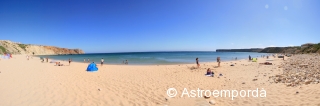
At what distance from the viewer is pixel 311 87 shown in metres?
7.15

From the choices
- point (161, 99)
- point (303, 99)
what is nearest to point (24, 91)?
point (161, 99)

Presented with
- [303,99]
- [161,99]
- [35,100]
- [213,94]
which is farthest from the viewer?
[213,94]

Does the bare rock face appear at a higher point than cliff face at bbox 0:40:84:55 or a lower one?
lower

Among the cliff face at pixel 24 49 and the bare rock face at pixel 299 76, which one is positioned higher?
the cliff face at pixel 24 49

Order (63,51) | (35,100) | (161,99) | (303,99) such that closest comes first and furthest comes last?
(303,99) < (35,100) < (161,99) < (63,51)

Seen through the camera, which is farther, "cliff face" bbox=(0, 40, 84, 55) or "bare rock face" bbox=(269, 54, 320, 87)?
"cliff face" bbox=(0, 40, 84, 55)

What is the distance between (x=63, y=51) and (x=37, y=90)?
217 metres

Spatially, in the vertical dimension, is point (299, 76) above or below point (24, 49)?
below

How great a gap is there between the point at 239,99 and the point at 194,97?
1.90 m

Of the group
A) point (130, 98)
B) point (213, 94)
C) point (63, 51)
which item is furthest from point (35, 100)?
point (63, 51)

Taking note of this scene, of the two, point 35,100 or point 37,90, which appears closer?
point 35,100

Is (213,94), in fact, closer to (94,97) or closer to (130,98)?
(130,98)

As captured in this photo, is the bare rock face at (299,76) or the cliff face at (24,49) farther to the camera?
the cliff face at (24,49)

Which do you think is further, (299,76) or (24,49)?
(24,49)
